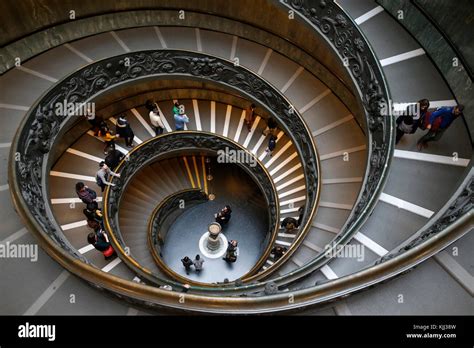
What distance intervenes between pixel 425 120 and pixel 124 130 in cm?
762

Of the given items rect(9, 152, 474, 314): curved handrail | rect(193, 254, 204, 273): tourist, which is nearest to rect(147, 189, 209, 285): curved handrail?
rect(193, 254, 204, 273): tourist

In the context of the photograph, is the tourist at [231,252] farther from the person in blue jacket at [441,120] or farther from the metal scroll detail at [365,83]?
the person in blue jacket at [441,120]

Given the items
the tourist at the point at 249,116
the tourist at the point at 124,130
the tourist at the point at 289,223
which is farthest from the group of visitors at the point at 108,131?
the tourist at the point at 289,223

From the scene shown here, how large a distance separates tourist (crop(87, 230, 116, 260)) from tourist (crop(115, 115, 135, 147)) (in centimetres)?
303

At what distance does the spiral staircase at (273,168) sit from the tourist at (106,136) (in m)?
0.47

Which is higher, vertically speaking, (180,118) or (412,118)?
(180,118)

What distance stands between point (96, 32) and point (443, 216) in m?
10.1

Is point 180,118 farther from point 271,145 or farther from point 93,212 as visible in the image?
point 93,212

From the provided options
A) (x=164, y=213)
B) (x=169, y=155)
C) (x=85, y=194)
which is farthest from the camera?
(x=164, y=213)

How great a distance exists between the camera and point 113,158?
10352 mm

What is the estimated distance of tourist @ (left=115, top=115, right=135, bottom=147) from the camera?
1021 cm

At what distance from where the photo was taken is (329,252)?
249 inches

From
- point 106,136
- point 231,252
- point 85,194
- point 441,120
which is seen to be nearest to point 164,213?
point 231,252
